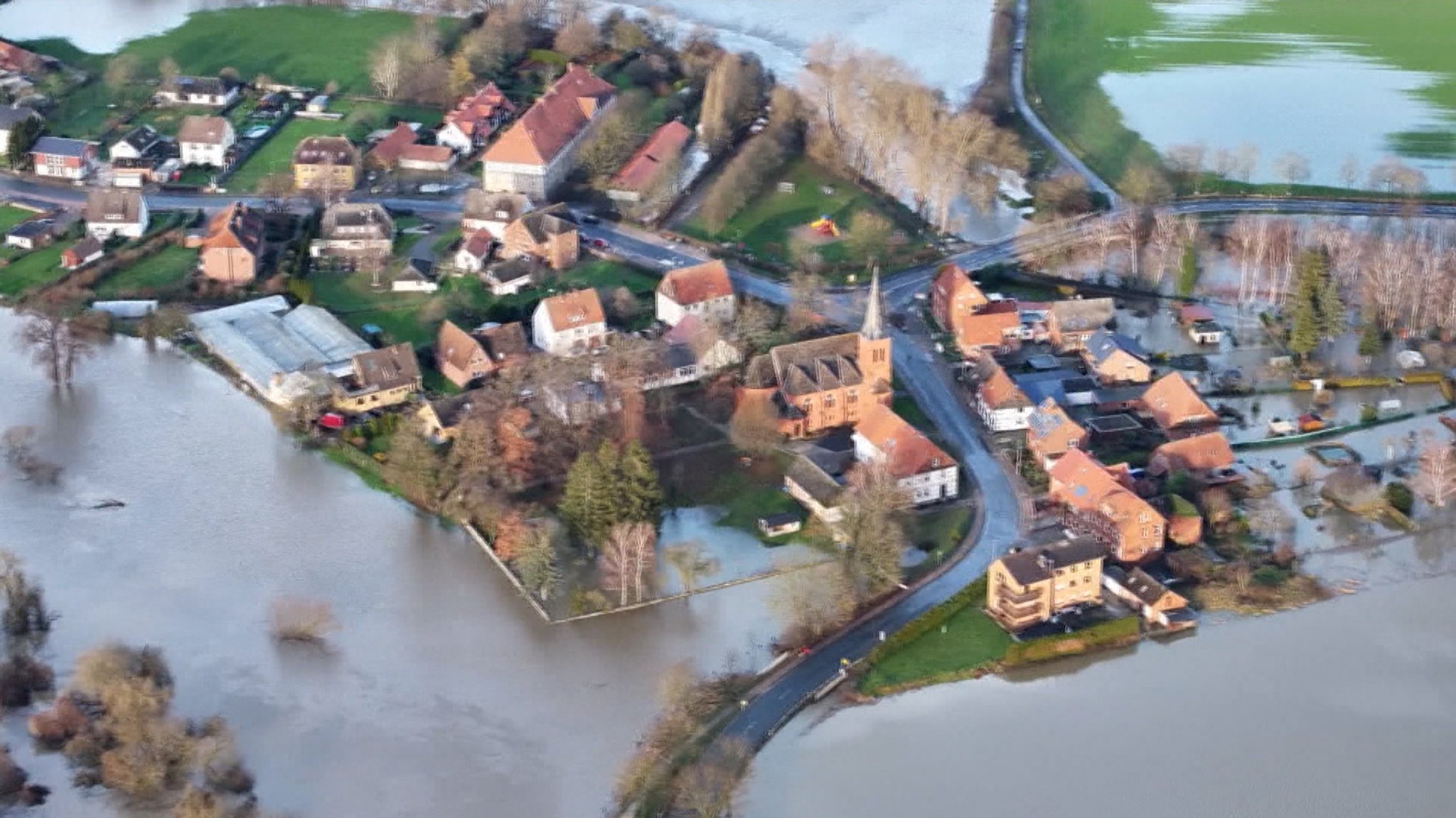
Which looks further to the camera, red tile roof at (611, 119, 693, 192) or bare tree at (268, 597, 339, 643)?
red tile roof at (611, 119, 693, 192)

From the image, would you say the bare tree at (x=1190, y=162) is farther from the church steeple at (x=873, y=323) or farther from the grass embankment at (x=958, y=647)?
A: the grass embankment at (x=958, y=647)

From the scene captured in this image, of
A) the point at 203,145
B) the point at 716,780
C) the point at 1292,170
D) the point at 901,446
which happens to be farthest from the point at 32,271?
the point at 1292,170

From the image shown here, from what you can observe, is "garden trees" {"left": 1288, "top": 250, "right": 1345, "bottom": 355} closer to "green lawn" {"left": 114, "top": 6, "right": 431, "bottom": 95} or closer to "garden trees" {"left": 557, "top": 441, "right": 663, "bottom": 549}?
"garden trees" {"left": 557, "top": 441, "right": 663, "bottom": 549}

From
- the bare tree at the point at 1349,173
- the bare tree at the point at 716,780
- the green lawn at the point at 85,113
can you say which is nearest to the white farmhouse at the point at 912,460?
the bare tree at the point at 716,780

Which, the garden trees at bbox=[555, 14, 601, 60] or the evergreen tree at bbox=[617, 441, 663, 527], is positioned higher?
the evergreen tree at bbox=[617, 441, 663, 527]

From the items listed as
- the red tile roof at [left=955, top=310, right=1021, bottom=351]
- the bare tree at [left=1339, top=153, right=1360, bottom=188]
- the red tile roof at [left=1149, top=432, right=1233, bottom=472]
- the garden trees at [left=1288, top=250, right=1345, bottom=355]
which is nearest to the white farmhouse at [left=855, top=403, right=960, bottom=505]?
the red tile roof at [left=1149, top=432, right=1233, bottom=472]

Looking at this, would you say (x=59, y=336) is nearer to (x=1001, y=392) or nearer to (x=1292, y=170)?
(x=1001, y=392)
